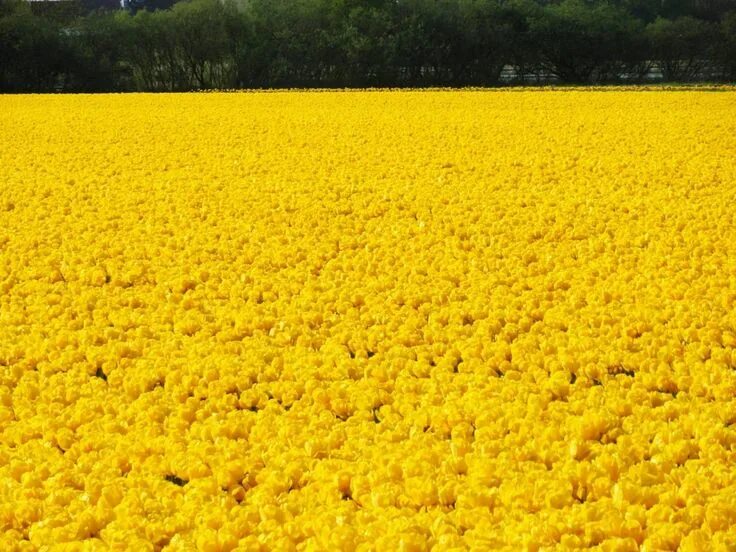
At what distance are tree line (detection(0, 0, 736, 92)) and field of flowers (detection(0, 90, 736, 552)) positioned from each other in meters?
39.0

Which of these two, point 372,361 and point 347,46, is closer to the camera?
point 372,361

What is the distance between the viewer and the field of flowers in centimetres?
429

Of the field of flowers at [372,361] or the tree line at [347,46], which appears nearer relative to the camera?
the field of flowers at [372,361]

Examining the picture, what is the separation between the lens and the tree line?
5134 centimetres

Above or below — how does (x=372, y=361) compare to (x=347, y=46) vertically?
below

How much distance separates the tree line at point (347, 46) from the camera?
51.3m

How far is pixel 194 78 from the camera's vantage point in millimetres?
53594

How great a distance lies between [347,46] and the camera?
171 ft

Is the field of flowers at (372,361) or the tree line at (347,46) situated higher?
the tree line at (347,46)

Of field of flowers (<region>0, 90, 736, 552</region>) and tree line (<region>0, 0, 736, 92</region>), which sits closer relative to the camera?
field of flowers (<region>0, 90, 736, 552</region>)

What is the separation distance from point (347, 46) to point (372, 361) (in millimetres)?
48200

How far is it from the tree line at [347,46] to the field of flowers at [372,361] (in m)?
39.0

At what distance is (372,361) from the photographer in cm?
640

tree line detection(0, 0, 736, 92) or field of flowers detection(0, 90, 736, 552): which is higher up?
tree line detection(0, 0, 736, 92)
